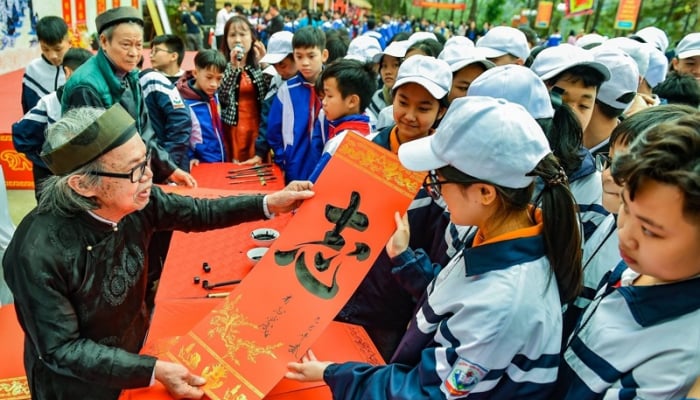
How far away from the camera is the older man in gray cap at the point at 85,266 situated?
1321mm

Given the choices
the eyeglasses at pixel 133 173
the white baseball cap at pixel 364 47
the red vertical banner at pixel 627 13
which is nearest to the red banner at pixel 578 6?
the red vertical banner at pixel 627 13

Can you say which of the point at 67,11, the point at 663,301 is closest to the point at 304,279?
Answer: the point at 663,301

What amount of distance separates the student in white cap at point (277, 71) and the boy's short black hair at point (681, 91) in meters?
2.59

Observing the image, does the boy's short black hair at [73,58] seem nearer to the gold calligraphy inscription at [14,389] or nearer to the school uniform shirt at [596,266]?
the gold calligraphy inscription at [14,389]

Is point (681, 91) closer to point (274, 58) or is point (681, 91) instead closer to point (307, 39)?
point (307, 39)

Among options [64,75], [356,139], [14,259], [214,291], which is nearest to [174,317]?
[214,291]

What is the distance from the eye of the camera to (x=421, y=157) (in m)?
1.15

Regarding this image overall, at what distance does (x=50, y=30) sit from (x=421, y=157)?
4.10 m

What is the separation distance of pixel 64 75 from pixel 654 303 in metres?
4.52

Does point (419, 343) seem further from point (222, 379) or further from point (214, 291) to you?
point (214, 291)

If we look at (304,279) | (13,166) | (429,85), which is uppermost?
(429,85)

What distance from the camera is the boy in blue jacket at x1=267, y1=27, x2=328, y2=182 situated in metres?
3.26

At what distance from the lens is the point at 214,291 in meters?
1.89

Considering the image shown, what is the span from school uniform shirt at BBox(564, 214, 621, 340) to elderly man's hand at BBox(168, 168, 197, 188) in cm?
182
